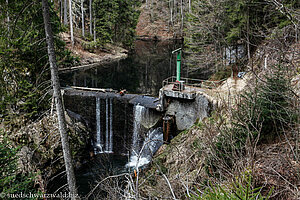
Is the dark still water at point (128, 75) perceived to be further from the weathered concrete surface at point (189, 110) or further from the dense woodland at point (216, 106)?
the weathered concrete surface at point (189, 110)

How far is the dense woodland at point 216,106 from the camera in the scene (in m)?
3.79

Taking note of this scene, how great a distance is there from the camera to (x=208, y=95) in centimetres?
1146

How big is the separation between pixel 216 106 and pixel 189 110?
5.79ft

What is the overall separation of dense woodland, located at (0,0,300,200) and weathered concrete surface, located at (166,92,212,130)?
0.86 metres

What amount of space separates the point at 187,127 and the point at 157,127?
1793 millimetres

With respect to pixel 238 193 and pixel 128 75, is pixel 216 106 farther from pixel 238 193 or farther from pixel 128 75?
pixel 128 75

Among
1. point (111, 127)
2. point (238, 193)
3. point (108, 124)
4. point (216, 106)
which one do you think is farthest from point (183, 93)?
point (238, 193)

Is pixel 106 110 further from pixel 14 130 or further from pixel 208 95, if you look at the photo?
pixel 208 95

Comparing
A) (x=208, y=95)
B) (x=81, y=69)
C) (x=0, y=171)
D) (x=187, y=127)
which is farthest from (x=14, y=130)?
(x=81, y=69)

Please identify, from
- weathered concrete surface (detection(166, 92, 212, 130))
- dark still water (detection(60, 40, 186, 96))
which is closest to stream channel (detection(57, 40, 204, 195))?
dark still water (detection(60, 40, 186, 96))

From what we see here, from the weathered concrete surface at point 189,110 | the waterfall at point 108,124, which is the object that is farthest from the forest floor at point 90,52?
the weathered concrete surface at point 189,110

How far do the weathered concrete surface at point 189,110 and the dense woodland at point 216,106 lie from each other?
86cm

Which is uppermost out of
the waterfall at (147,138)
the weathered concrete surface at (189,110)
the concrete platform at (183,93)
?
the concrete platform at (183,93)

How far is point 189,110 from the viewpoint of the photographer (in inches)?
476
